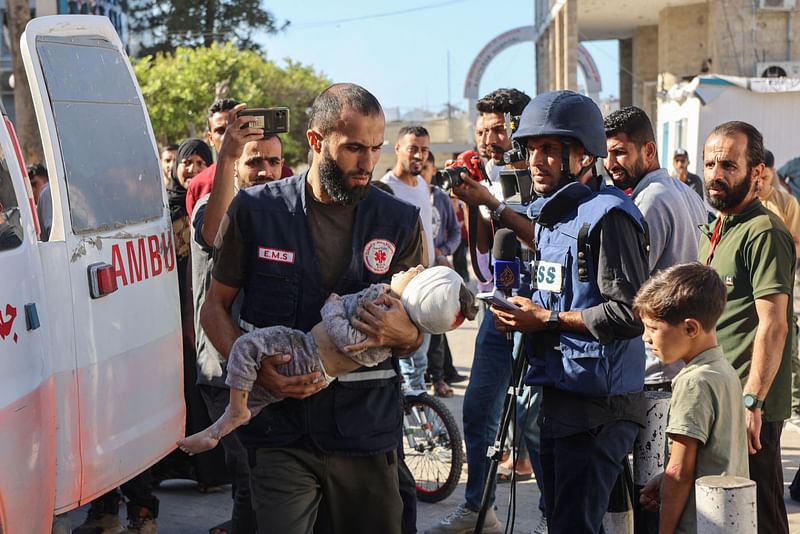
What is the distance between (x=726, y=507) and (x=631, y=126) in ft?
8.05

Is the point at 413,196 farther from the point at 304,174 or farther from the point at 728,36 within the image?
the point at 728,36

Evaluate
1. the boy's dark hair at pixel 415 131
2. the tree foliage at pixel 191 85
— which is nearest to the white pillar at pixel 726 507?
the boy's dark hair at pixel 415 131

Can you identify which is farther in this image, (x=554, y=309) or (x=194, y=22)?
(x=194, y=22)

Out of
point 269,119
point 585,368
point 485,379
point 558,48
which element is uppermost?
point 558,48

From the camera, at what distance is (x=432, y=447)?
6.48 metres

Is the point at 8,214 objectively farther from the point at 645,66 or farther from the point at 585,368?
the point at 645,66

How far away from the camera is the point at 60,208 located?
404 cm

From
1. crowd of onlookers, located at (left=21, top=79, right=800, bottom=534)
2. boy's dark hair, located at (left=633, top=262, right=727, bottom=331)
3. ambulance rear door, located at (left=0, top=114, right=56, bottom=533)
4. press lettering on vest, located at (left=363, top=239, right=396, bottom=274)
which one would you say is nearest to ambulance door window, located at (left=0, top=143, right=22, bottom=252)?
ambulance rear door, located at (left=0, top=114, right=56, bottom=533)

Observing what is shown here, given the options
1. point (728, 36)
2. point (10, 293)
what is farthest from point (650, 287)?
point (728, 36)

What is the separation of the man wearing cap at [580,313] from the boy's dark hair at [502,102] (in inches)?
63.2

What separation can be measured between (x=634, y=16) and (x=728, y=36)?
5956 millimetres

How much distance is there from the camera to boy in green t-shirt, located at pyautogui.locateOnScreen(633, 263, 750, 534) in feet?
11.1

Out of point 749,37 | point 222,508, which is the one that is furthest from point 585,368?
point 749,37

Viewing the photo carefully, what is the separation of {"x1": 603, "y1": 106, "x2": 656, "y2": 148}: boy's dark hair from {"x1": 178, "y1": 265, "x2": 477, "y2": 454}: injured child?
81.7 inches
